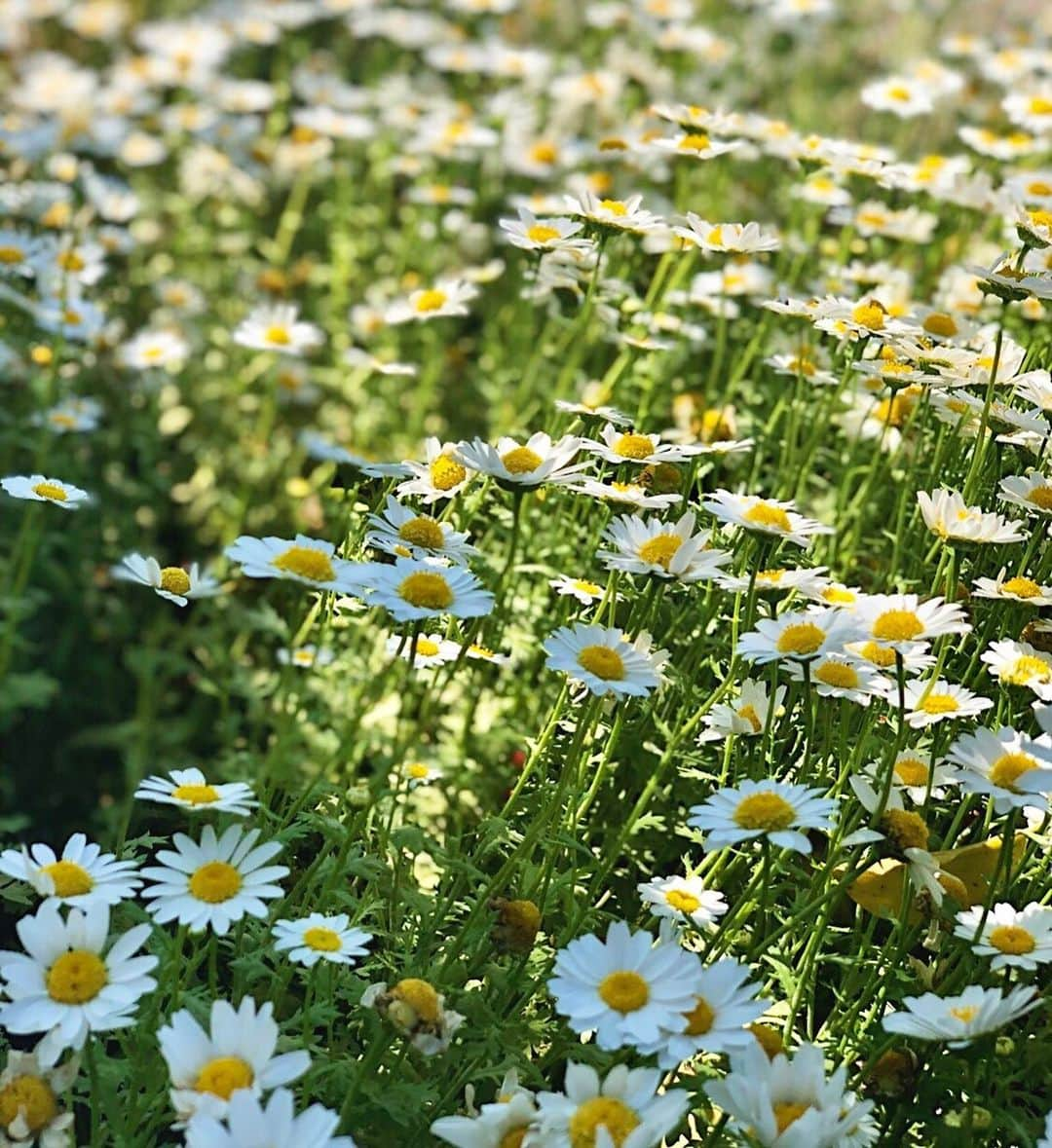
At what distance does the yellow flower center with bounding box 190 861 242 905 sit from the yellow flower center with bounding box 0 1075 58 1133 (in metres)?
0.23

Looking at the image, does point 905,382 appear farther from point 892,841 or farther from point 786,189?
point 786,189

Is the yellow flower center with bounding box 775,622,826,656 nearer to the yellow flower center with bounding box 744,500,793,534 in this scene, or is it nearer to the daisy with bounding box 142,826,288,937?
the yellow flower center with bounding box 744,500,793,534

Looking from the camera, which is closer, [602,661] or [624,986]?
[624,986]

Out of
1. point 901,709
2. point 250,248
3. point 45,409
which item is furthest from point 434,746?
point 250,248

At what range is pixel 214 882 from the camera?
5.15 ft

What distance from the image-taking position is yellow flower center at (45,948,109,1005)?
4.83 feet

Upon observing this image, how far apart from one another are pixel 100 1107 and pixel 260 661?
2112mm

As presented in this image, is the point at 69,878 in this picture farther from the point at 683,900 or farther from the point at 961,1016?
the point at 961,1016

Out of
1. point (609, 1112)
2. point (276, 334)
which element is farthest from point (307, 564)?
point (276, 334)

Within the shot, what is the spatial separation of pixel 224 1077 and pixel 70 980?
0.20 m

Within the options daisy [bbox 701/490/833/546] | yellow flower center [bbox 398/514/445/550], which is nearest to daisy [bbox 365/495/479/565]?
yellow flower center [bbox 398/514/445/550]

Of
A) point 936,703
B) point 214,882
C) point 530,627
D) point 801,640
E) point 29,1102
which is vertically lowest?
point 530,627

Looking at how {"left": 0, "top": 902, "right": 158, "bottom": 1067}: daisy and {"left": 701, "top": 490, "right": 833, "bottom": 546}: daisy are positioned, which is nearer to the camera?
{"left": 0, "top": 902, "right": 158, "bottom": 1067}: daisy

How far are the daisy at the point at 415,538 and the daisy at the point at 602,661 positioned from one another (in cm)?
17
